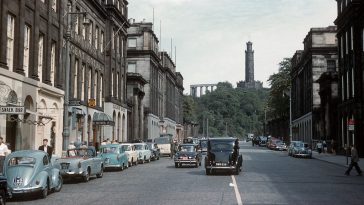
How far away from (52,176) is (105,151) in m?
12.1

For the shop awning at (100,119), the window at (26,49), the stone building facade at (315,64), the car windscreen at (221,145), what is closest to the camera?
the car windscreen at (221,145)

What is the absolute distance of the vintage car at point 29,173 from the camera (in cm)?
1500

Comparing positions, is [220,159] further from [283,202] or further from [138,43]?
[138,43]

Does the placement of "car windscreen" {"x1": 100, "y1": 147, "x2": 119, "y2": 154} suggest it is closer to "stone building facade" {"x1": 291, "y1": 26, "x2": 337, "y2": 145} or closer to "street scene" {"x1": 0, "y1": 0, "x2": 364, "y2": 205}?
"street scene" {"x1": 0, "y1": 0, "x2": 364, "y2": 205}

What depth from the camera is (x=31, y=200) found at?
15086mm

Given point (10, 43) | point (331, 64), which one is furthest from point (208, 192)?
point (331, 64)

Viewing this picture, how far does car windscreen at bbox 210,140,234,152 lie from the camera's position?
25508 millimetres

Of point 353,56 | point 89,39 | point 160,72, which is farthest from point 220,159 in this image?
point 160,72

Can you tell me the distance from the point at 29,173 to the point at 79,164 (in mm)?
5494

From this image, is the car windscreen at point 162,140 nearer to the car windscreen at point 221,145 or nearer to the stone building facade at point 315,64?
the car windscreen at point 221,145

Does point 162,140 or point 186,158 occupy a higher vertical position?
point 162,140

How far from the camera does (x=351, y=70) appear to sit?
50.1 metres

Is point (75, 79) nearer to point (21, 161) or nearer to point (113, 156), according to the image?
point (113, 156)

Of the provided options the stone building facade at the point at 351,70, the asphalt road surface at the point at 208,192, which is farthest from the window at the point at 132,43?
the asphalt road surface at the point at 208,192
